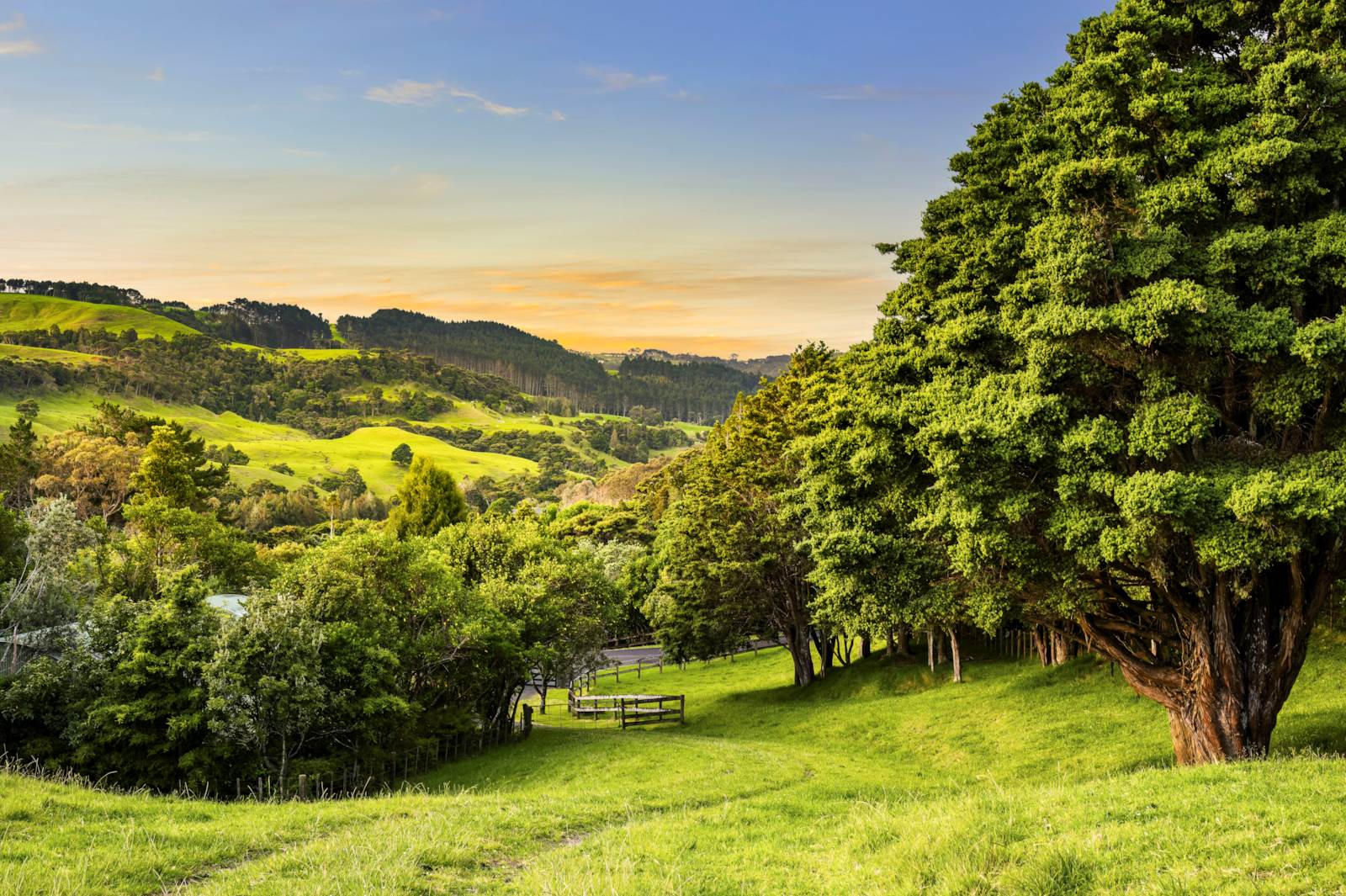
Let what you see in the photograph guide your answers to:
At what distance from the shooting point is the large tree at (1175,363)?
1505cm

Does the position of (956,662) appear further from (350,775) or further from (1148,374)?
(350,775)

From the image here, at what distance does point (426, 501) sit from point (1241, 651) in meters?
77.5

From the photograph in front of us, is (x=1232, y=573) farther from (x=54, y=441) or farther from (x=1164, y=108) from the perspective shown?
(x=54, y=441)

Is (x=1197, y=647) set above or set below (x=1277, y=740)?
above

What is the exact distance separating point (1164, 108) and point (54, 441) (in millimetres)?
110071

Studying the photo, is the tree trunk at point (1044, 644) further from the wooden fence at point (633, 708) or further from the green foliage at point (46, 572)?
the green foliage at point (46, 572)

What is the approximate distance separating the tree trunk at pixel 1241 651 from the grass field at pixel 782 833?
86.9 inches

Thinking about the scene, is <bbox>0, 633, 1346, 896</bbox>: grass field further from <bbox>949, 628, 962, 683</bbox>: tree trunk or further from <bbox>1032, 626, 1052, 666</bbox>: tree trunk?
<bbox>949, 628, 962, 683</bbox>: tree trunk

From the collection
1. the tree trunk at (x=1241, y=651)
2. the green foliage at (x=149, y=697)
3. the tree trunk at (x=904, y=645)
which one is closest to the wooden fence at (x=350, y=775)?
the green foliage at (x=149, y=697)

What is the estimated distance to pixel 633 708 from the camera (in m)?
41.7

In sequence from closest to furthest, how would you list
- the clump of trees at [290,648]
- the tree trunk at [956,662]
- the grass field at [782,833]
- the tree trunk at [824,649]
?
the grass field at [782,833], the clump of trees at [290,648], the tree trunk at [956,662], the tree trunk at [824,649]

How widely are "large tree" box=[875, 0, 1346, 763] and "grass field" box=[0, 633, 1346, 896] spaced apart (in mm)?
3406

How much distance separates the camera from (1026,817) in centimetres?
1091

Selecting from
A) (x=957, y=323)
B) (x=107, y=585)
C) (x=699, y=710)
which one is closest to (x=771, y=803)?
(x=957, y=323)
